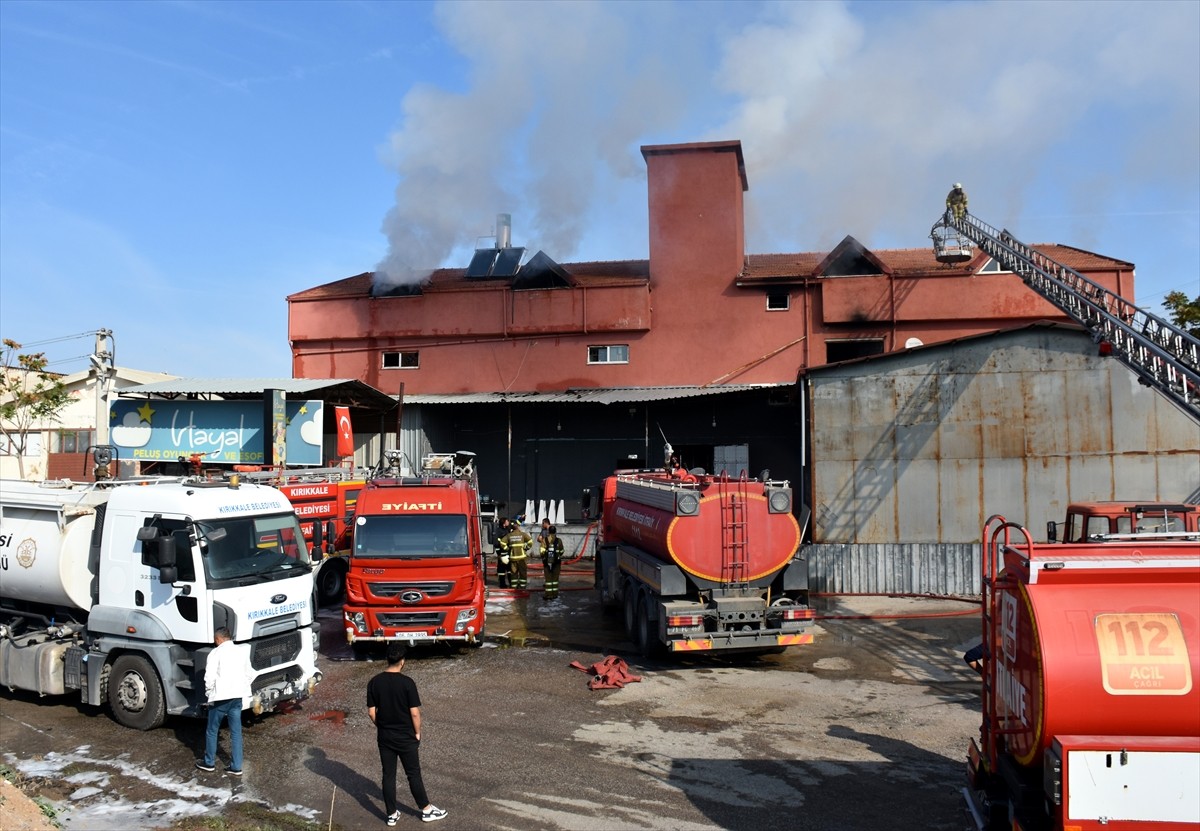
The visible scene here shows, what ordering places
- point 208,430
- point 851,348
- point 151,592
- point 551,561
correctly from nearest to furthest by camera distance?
point 151,592, point 551,561, point 208,430, point 851,348

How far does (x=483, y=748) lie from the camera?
980 centimetres

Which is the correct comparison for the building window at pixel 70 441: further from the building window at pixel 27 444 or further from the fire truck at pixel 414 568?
the fire truck at pixel 414 568

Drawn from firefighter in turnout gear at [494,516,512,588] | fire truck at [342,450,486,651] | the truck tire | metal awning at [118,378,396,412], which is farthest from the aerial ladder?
metal awning at [118,378,396,412]

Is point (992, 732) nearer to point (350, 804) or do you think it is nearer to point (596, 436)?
point (350, 804)

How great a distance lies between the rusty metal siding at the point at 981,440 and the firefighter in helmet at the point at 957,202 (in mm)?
8402

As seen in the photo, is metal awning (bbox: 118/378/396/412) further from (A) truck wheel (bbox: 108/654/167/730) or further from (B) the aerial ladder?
(B) the aerial ladder

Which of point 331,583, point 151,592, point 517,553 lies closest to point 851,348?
point 517,553

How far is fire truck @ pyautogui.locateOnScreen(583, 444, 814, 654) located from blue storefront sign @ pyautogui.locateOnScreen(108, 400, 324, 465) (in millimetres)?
14105

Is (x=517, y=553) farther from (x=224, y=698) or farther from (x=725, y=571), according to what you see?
(x=224, y=698)

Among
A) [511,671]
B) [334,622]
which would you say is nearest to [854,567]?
[511,671]

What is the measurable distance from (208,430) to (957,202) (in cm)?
2328

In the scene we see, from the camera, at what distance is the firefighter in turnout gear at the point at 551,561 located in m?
19.7

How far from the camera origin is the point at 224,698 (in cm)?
920

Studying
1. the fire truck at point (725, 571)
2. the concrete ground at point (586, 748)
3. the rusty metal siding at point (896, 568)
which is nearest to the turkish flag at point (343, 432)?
the concrete ground at point (586, 748)
